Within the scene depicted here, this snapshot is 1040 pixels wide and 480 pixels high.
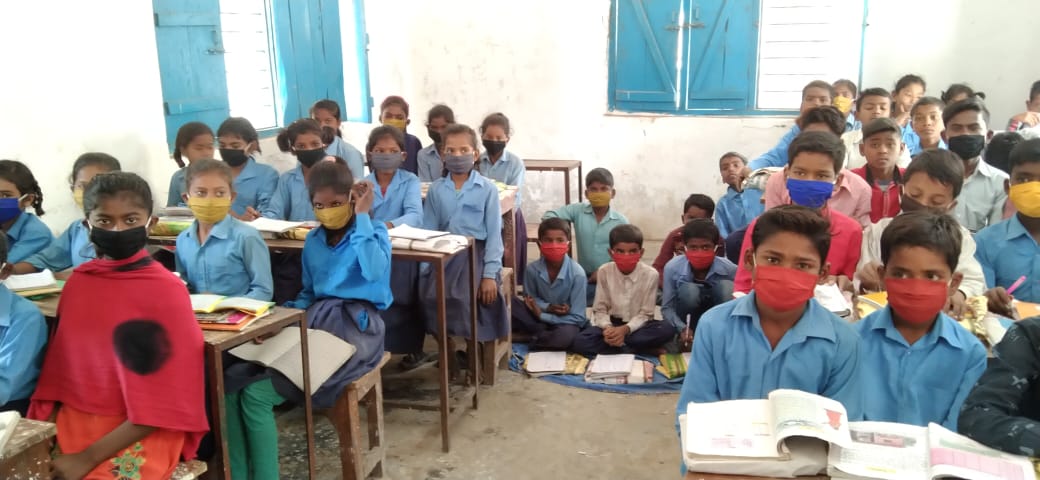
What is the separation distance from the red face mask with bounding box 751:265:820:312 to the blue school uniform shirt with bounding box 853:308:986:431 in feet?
0.74

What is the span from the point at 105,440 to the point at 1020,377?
7.59 ft

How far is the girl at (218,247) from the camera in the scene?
315cm

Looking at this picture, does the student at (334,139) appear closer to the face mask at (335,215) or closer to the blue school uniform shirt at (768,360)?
the face mask at (335,215)

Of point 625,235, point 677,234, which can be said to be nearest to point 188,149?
point 625,235

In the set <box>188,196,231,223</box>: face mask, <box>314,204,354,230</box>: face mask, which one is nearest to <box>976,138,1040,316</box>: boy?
<box>314,204,354,230</box>: face mask

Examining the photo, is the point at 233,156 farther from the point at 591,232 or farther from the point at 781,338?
the point at 781,338

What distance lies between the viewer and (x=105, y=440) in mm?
2254

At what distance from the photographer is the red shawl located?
2.31 metres

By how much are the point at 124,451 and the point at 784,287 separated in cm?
190

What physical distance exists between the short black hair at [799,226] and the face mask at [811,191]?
103 cm

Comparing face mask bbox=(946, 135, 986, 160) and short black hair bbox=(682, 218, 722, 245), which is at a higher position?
face mask bbox=(946, 135, 986, 160)

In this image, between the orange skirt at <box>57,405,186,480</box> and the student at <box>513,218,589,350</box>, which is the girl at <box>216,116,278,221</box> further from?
the orange skirt at <box>57,405,186,480</box>

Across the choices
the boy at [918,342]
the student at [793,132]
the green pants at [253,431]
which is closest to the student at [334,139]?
the green pants at [253,431]

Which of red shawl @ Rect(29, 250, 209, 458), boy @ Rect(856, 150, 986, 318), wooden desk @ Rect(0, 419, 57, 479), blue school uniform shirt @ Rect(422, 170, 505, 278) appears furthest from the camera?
blue school uniform shirt @ Rect(422, 170, 505, 278)
